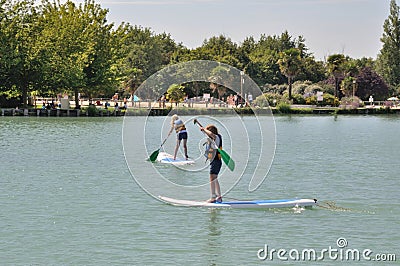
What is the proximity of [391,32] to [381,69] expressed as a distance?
6998 millimetres

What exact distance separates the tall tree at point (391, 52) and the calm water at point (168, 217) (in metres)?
109

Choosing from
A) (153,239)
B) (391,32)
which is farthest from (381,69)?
(153,239)

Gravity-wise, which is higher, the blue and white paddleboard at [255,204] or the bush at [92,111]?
the bush at [92,111]

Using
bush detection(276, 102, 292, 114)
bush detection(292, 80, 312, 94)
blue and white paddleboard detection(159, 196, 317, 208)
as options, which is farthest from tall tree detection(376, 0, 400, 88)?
blue and white paddleboard detection(159, 196, 317, 208)

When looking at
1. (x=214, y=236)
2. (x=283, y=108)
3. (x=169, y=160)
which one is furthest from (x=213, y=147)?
(x=283, y=108)

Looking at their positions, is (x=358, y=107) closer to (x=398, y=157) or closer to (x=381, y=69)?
(x=381, y=69)

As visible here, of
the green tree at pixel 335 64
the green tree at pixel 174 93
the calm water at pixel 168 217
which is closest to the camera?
the calm water at pixel 168 217

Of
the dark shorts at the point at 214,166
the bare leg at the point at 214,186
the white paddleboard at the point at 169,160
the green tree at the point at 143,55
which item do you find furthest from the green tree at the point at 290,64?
the dark shorts at the point at 214,166

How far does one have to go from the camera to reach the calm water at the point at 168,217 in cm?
1573

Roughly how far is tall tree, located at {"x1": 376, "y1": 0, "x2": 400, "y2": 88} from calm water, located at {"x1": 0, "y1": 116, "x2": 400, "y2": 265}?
10863 centimetres

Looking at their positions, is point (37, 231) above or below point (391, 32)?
below

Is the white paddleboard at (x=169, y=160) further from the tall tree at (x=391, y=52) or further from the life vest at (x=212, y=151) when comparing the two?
the tall tree at (x=391, y=52)

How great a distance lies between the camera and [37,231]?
57.2 feet

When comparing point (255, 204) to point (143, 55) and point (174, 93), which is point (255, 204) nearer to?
point (174, 93)
